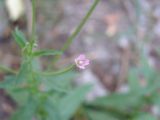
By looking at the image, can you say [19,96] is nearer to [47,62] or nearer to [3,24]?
[47,62]

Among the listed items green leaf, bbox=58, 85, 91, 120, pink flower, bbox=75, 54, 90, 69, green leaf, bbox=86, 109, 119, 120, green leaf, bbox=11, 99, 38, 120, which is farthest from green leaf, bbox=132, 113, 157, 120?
pink flower, bbox=75, 54, 90, 69

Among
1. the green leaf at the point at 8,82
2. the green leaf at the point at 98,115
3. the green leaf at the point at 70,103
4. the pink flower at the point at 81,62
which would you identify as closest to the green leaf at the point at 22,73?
the green leaf at the point at 8,82

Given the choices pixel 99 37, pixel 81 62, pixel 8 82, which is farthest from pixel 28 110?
pixel 99 37

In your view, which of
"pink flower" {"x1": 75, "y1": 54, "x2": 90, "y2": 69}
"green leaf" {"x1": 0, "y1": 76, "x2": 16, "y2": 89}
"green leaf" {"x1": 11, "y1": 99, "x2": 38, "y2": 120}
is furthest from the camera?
"green leaf" {"x1": 11, "y1": 99, "x2": 38, "y2": 120}

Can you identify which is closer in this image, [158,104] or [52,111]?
[52,111]

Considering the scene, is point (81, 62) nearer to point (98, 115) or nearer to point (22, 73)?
point (22, 73)

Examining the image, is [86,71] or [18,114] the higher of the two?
[86,71]

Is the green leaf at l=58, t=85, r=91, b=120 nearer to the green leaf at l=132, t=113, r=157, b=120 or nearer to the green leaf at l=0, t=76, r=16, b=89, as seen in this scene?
the green leaf at l=132, t=113, r=157, b=120

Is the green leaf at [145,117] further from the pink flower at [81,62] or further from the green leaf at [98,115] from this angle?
the pink flower at [81,62]

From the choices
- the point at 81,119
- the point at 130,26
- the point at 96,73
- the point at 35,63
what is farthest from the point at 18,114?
the point at 130,26
